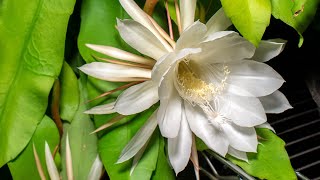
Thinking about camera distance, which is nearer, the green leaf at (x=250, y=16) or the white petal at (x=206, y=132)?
the green leaf at (x=250, y=16)

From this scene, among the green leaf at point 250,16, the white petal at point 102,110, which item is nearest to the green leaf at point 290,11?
the green leaf at point 250,16

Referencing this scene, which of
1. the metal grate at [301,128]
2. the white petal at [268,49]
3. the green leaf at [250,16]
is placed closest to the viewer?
the green leaf at [250,16]

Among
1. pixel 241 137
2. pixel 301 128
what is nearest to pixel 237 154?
pixel 241 137

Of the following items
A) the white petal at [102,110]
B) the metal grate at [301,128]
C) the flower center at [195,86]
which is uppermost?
the white petal at [102,110]

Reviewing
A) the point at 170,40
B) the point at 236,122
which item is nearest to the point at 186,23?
the point at 170,40

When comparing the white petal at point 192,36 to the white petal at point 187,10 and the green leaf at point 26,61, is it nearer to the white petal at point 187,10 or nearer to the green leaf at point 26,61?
the white petal at point 187,10

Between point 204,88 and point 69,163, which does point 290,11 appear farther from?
point 69,163

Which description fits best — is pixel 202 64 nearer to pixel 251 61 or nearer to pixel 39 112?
pixel 251 61

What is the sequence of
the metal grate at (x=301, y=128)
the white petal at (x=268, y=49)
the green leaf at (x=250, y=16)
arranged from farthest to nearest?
the metal grate at (x=301, y=128) < the white petal at (x=268, y=49) < the green leaf at (x=250, y=16)
